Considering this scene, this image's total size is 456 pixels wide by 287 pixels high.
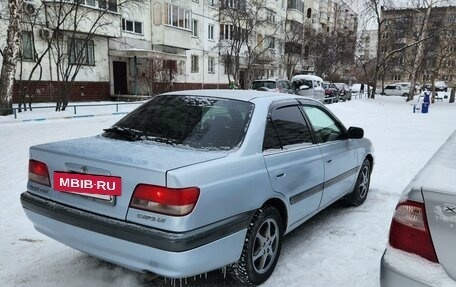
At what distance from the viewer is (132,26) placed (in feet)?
83.2

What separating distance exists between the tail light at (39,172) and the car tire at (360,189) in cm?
365

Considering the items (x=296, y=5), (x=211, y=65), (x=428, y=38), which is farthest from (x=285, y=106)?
(x=296, y=5)

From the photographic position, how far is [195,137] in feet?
10.1

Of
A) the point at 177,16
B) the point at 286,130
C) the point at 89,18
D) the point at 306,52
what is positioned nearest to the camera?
the point at 286,130

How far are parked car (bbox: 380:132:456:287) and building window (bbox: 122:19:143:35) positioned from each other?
82.9 ft

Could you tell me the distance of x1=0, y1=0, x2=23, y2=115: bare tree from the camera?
13.0 m

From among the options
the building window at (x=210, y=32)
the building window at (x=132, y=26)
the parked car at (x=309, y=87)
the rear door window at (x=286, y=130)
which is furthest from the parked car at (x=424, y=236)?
the building window at (x=210, y=32)

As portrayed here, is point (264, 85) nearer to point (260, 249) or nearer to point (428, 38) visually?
point (428, 38)

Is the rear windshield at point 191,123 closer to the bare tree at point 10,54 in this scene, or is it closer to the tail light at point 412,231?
the tail light at point 412,231

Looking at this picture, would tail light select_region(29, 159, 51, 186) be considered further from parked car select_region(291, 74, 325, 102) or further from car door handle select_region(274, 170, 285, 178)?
parked car select_region(291, 74, 325, 102)

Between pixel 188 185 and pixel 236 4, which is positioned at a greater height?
pixel 236 4

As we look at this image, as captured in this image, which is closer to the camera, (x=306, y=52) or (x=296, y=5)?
(x=306, y=52)

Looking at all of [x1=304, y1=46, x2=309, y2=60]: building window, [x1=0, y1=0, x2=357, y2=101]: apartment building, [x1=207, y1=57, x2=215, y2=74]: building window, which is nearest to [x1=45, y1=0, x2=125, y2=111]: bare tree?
[x1=0, y1=0, x2=357, y2=101]: apartment building

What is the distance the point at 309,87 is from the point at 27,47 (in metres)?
16.6
